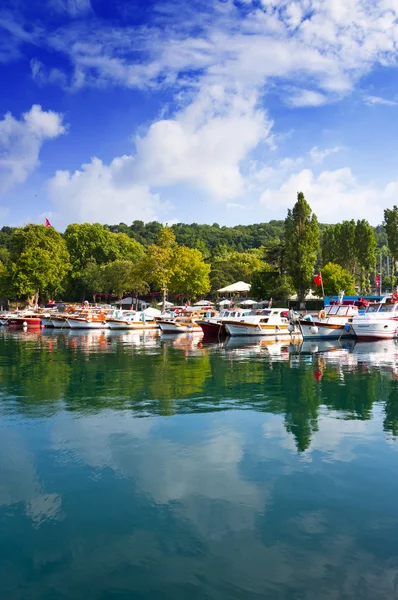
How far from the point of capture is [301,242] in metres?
71.3

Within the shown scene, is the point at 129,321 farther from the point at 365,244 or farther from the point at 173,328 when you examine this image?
the point at 365,244

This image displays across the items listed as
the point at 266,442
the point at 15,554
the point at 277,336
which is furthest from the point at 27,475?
the point at 277,336

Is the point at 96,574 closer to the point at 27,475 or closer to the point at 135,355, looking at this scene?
Answer: the point at 27,475

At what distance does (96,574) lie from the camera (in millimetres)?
7117

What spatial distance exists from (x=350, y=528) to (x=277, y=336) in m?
40.1

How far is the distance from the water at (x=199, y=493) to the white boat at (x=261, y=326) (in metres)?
26.5

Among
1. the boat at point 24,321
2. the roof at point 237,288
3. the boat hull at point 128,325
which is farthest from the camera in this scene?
the roof at point 237,288

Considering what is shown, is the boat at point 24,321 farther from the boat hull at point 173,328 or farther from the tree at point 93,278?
the tree at point 93,278

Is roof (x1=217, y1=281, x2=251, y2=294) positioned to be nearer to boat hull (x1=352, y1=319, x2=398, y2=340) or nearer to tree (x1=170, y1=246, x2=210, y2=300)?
tree (x1=170, y1=246, x2=210, y2=300)

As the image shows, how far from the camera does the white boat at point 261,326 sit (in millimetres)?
47356

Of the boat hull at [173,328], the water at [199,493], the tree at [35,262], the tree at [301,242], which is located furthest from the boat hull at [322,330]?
the tree at [35,262]

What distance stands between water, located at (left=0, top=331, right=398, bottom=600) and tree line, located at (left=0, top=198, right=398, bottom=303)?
54.0m

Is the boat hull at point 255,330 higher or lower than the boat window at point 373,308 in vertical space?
lower

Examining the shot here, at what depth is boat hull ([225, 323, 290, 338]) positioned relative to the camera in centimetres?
4741
